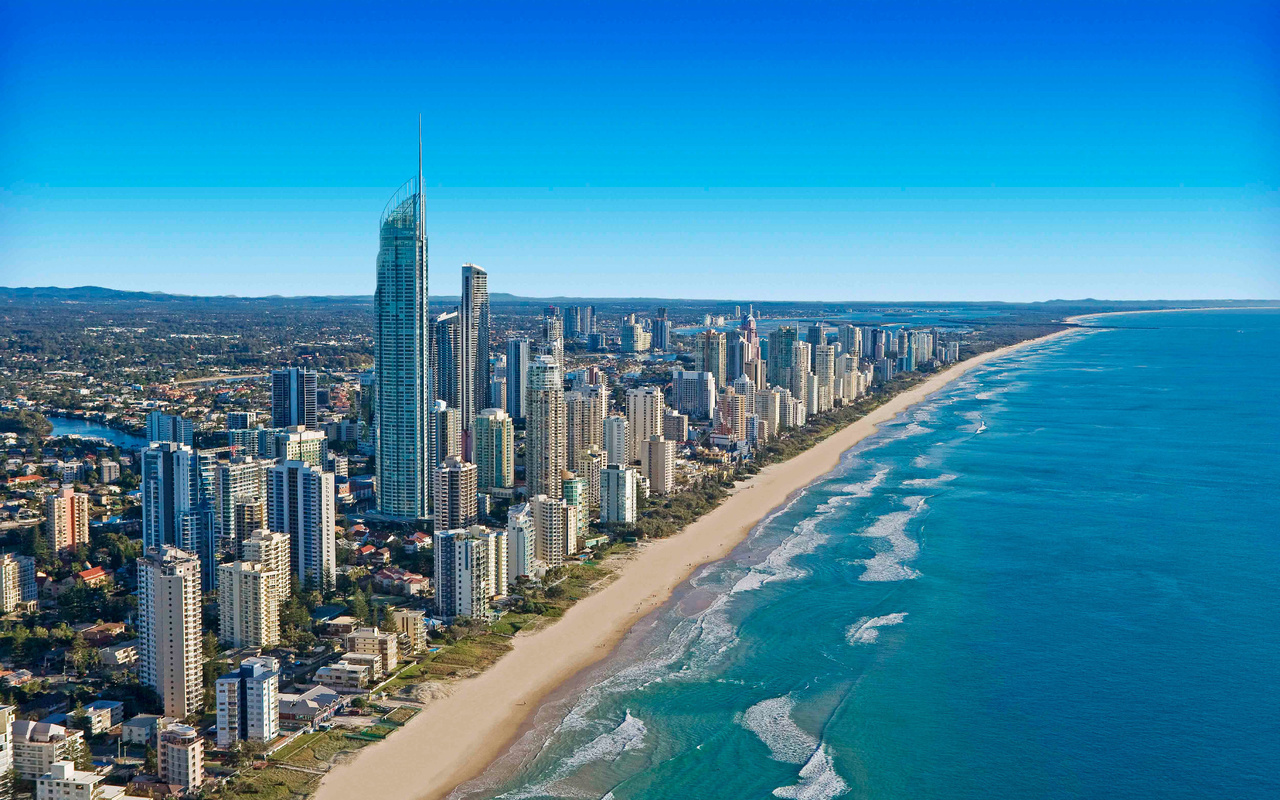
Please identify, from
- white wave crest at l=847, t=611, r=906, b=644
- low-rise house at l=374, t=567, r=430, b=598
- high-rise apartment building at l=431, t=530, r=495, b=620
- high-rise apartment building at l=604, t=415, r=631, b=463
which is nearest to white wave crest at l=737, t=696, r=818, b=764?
white wave crest at l=847, t=611, r=906, b=644

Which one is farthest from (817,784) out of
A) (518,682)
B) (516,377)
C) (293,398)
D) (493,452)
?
(516,377)

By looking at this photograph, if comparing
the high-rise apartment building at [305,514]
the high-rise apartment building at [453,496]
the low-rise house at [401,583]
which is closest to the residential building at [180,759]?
the low-rise house at [401,583]

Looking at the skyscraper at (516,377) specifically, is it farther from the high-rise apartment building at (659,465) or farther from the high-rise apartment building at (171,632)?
the high-rise apartment building at (171,632)

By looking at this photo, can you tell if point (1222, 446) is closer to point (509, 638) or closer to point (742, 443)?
point (742, 443)

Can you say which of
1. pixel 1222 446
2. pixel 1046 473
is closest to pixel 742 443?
pixel 1046 473

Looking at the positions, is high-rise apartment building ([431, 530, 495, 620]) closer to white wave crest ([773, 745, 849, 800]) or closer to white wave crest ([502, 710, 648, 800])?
white wave crest ([502, 710, 648, 800])

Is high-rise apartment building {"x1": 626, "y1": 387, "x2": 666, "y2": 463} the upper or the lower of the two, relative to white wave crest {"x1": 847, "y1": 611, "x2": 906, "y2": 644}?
upper
